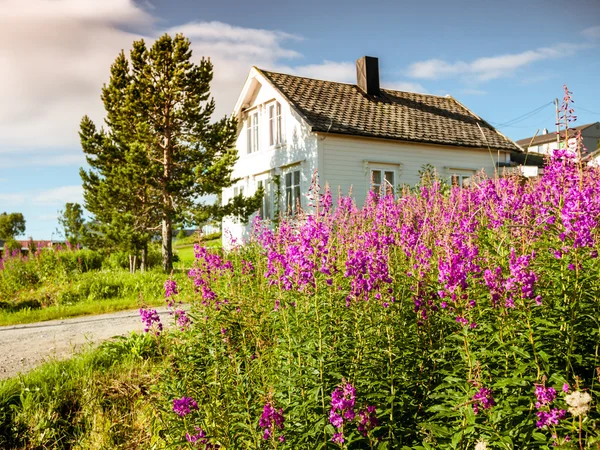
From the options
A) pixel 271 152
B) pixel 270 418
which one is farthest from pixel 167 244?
pixel 270 418

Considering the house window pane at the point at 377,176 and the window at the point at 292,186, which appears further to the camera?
the house window pane at the point at 377,176

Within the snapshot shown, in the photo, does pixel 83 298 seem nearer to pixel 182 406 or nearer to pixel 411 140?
pixel 182 406

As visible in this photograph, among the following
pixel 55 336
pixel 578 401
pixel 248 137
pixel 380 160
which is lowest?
pixel 55 336

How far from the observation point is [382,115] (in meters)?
20.0

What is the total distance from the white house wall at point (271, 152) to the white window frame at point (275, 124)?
161mm

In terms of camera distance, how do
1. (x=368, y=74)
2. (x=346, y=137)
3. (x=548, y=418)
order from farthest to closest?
(x=368, y=74)
(x=346, y=137)
(x=548, y=418)

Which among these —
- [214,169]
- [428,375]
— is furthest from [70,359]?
[214,169]

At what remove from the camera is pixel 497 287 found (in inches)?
111

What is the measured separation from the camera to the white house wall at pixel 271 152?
1812 centimetres

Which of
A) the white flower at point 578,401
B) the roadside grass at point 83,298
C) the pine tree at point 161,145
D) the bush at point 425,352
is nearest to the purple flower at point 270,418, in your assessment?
the bush at point 425,352

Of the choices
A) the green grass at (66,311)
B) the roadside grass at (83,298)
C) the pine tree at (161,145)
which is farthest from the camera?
the pine tree at (161,145)

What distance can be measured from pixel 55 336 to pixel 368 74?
17.1m

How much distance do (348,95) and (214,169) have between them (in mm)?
7609

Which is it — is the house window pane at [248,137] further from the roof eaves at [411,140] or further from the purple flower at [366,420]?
the purple flower at [366,420]
